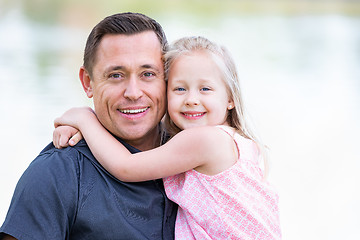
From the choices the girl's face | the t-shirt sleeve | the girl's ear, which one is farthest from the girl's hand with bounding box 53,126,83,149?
the girl's ear

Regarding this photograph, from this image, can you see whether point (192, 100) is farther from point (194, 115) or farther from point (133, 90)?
point (133, 90)

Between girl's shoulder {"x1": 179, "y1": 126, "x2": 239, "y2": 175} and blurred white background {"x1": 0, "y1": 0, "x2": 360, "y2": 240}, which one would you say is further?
blurred white background {"x1": 0, "y1": 0, "x2": 360, "y2": 240}

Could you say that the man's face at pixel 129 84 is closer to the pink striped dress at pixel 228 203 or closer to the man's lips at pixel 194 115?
the man's lips at pixel 194 115

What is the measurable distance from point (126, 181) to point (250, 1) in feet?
93.0

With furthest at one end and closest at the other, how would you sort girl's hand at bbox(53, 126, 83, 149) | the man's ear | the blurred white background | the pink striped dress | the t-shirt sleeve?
1. the blurred white background
2. the man's ear
3. girl's hand at bbox(53, 126, 83, 149)
4. the pink striped dress
5. the t-shirt sleeve

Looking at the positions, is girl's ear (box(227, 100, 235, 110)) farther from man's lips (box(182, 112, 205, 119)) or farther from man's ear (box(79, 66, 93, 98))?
man's ear (box(79, 66, 93, 98))

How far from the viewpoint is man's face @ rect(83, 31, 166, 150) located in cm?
263

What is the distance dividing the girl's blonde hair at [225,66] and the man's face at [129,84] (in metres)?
0.09

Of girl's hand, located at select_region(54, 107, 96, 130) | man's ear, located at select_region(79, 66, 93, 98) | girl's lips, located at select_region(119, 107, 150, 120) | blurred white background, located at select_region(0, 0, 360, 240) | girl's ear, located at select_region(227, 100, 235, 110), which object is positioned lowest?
blurred white background, located at select_region(0, 0, 360, 240)

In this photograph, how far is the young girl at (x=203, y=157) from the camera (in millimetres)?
2430

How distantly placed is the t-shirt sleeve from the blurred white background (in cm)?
101

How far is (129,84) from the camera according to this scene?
2.64 m

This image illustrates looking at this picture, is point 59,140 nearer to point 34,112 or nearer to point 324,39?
point 34,112

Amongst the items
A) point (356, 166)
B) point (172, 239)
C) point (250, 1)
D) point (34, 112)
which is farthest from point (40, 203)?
point (250, 1)
